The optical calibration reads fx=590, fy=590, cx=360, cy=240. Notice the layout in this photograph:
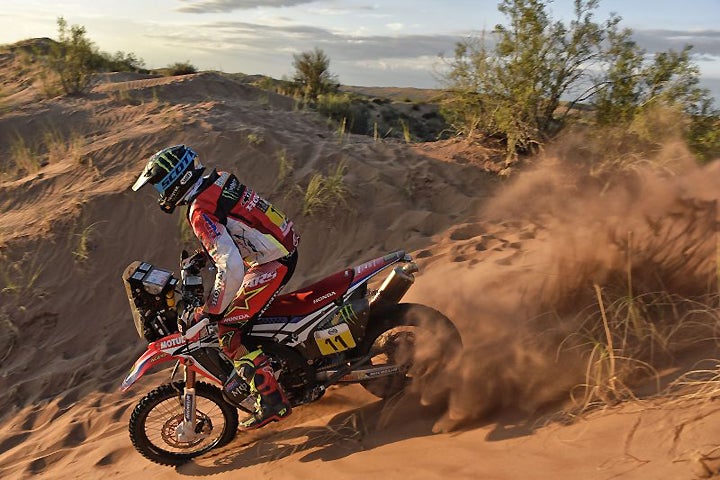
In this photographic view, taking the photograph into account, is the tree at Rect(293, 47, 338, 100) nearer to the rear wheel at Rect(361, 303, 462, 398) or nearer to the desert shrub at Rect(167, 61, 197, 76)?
the desert shrub at Rect(167, 61, 197, 76)

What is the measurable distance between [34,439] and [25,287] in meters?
2.55

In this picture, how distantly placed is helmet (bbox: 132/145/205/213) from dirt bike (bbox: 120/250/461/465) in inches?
18.0

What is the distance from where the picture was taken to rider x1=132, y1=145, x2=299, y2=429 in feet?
12.0

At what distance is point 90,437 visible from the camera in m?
Result: 4.96

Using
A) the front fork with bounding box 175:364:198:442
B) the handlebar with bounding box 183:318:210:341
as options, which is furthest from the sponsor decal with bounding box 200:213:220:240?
the front fork with bounding box 175:364:198:442

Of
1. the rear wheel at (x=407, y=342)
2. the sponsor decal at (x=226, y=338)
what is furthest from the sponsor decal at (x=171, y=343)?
the rear wheel at (x=407, y=342)

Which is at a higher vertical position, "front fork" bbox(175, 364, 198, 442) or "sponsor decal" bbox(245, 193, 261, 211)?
"sponsor decal" bbox(245, 193, 261, 211)

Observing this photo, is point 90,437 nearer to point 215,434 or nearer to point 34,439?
point 34,439

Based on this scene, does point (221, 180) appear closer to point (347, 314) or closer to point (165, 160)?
point (165, 160)

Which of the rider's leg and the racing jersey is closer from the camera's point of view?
the racing jersey

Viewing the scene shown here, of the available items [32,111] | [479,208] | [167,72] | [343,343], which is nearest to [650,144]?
[479,208]

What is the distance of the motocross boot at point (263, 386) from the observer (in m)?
3.86

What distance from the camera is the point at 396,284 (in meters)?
4.03

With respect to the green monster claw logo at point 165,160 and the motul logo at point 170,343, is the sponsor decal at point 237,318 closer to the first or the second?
the motul logo at point 170,343
